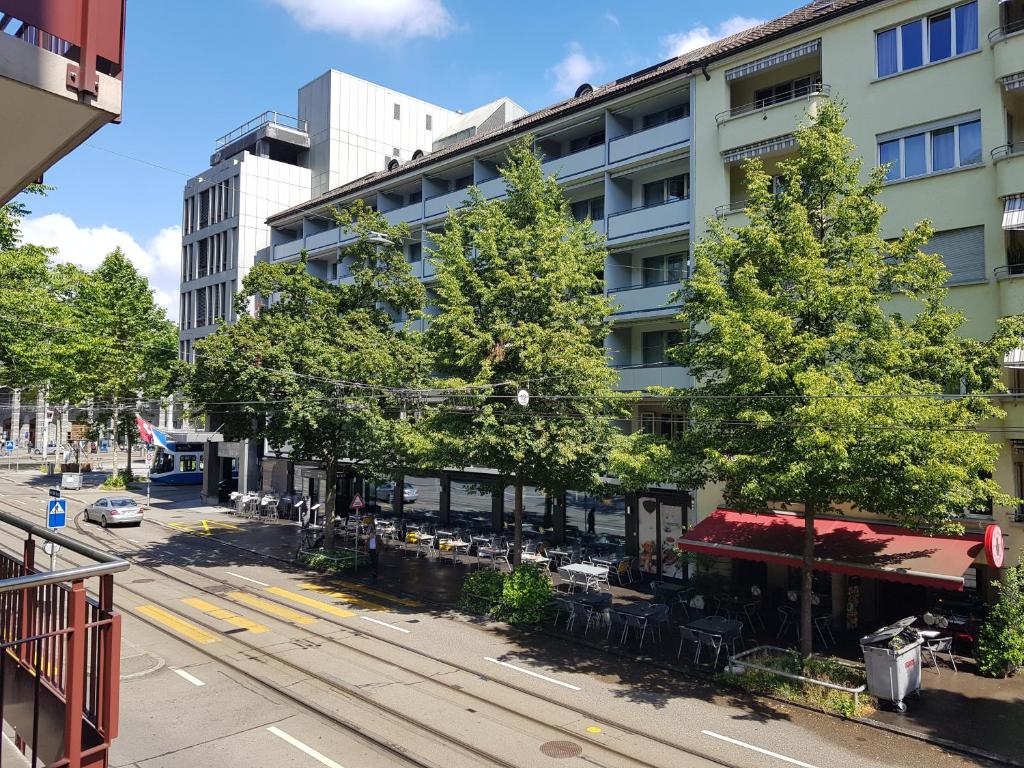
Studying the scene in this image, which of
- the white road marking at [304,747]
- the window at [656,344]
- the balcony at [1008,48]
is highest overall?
the balcony at [1008,48]

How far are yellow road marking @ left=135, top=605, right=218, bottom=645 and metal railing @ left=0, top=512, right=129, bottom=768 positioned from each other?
11439mm

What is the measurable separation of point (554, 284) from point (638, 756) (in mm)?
11321

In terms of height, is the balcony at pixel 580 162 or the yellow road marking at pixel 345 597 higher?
the balcony at pixel 580 162

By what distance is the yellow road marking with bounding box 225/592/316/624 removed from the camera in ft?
59.3

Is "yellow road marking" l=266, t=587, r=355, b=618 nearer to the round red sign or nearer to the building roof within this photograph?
the round red sign

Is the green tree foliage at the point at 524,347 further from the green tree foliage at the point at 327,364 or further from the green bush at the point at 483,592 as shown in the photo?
the green tree foliage at the point at 327,364

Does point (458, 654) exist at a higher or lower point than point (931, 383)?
lower

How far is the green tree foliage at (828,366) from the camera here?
41.0 feet

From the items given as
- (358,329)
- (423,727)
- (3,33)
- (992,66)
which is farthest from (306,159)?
(3,33)

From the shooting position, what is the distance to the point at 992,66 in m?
17.3

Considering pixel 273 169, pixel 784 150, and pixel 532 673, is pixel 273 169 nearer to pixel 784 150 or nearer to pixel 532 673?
pixel 784 150

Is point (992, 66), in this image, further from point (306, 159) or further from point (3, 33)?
point (306, 159)

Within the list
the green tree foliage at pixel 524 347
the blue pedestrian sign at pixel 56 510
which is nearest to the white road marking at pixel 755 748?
the green tree foliage at pixel 524 347

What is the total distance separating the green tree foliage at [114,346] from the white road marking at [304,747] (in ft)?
120
